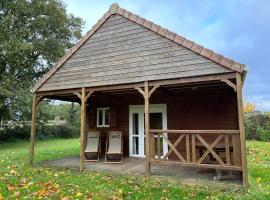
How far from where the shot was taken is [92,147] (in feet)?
32.5

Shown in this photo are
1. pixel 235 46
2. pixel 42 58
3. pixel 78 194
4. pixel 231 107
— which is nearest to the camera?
pixel 78 194

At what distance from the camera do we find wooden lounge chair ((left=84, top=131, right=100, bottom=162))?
9.73 meters

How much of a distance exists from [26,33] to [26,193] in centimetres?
1484

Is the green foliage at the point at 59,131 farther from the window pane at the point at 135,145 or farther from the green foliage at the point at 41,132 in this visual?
the window pane at the point at 135,145

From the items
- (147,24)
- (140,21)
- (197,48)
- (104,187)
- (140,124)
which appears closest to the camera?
(104,187)

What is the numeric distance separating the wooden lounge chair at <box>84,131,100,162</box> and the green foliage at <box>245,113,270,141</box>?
13.0 metres

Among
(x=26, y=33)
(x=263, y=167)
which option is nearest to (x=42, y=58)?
(x=26, y=33)

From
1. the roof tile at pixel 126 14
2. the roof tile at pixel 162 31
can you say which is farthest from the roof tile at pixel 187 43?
the roof tile at pixel 126 14

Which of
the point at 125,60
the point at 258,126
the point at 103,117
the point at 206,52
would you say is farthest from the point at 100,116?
the point at 258,126

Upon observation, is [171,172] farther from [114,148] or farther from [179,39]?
[179,39]

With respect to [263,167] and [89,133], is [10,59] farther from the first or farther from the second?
[263,167]

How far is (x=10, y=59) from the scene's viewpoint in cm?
1634

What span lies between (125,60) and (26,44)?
36.2 ft

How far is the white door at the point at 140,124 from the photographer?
10.2 metres
